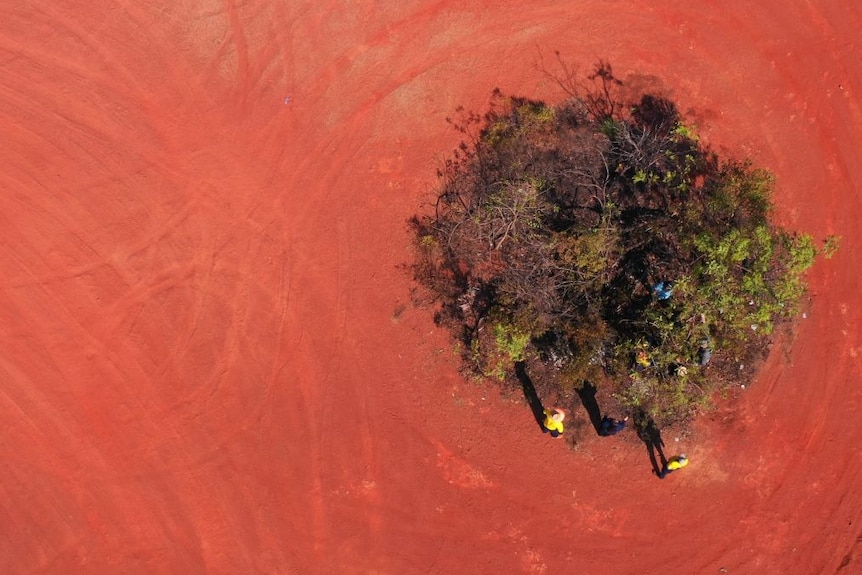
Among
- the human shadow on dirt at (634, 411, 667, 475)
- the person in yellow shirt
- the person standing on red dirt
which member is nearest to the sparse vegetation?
the human shadow on dirt at (634, 411, 667, 475)

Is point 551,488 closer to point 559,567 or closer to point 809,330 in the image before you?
point 559,567

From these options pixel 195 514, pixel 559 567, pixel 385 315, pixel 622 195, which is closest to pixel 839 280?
pixel 622 195

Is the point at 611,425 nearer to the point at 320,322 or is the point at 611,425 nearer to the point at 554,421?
the point at 554,421

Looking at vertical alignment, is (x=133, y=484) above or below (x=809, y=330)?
below

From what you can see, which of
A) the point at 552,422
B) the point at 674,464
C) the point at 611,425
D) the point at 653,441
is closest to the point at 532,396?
the point at 552,422

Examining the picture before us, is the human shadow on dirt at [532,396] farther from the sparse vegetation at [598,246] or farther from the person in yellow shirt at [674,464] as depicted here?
the person in yellow shirt at [674,464]

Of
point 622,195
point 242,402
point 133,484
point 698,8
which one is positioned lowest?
point 133,484

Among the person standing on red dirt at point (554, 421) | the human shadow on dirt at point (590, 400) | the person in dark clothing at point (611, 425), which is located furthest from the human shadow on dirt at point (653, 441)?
the person standing on red dirt at point (554, 421)

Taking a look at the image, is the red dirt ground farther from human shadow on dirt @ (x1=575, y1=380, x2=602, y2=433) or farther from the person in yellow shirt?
human shadow on dirt @ (x1=575, y1=380, x2=602, y2=433)
